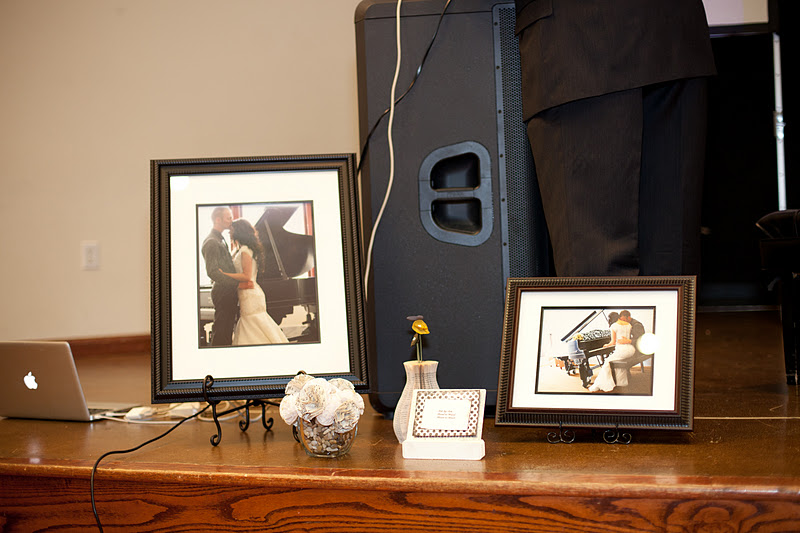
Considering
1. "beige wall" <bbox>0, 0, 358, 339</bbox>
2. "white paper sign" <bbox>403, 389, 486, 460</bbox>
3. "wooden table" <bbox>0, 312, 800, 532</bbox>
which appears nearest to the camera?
"wooden table" <bbox>0, 312, 800, 532</bbox>

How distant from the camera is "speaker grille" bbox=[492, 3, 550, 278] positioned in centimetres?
148

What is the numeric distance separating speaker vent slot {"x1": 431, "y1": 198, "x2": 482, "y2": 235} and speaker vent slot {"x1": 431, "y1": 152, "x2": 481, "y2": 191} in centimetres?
3

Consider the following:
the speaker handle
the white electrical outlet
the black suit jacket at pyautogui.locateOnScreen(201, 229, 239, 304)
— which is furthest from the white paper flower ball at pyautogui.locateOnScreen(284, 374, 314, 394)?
the white electrical outlet

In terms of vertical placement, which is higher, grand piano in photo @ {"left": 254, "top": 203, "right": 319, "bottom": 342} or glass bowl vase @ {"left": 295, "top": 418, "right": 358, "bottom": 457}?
grand piano in photo @ {"left": 254, "top": 203, "right": 319, "bottom": 342}

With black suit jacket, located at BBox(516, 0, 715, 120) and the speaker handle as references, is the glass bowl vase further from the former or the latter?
black suit jacket, located at BBox(516, 0, 715, 120)

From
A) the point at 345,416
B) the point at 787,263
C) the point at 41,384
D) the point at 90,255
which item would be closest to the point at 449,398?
the point at 345,416

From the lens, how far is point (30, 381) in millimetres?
1488

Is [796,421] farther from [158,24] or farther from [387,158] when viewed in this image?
[158,24]

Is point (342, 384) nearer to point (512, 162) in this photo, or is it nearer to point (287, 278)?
point (287, 278)

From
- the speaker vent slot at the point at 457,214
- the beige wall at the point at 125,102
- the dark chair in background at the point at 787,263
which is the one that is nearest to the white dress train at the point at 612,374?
the speaker vent slot at the point at 457,214

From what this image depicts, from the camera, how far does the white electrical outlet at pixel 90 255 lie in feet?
10.4

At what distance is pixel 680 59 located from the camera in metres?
1.25

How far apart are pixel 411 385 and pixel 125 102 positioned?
2534 mm

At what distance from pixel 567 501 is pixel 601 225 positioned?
0.53 meters
